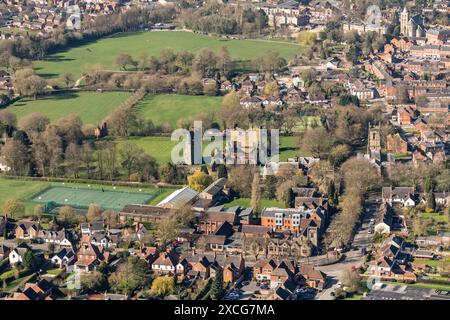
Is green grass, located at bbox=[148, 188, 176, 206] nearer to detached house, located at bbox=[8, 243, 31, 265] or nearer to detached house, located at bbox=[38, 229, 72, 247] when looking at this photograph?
detached house, located at bbox=[38, 229, 72, 247]

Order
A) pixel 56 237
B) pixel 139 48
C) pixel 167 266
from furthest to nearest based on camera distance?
pixel 139 48
pixel 56 237
pixel 167 266

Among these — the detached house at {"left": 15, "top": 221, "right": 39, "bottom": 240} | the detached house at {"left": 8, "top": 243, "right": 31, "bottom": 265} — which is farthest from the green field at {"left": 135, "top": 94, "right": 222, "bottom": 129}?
the detached house at {"left": 8, "top": 243, "right": 31, "bottom": 265}

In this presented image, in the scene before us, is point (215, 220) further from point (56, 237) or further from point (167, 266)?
point (56, 237)

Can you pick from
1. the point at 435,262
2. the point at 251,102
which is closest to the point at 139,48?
the point at 251,102

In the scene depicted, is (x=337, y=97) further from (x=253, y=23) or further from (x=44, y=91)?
(x=253, y=23)

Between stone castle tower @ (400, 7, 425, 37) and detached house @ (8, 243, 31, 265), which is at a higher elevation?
stone castle tower @ (400, 7, 425, 37)

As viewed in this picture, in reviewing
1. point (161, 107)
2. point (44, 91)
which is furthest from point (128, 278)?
point (44, 91)

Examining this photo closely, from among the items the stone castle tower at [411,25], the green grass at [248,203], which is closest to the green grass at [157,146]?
the green grass at [248,203]
